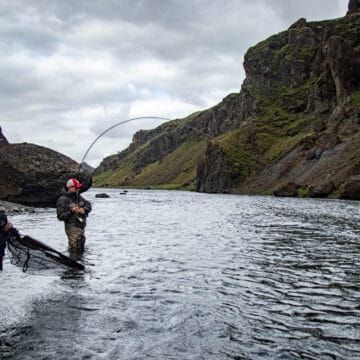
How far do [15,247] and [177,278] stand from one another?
4.85 metres

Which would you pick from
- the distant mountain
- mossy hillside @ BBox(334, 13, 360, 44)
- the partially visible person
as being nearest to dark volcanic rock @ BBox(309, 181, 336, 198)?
the distant mountain

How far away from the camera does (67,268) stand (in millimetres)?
11391

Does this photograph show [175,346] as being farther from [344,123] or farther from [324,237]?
[344,123]

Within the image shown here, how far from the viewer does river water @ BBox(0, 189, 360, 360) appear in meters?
7.25

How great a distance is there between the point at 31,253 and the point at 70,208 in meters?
4.88

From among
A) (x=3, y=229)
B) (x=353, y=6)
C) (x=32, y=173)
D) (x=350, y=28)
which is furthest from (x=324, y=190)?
(x=353, y=6)

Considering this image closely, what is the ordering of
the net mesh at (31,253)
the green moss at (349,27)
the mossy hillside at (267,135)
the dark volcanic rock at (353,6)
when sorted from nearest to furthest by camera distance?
the net mesh at (31,253), the mossy hillside at (267,135), the green moss at (349,27), the dark volcanic rock at (353,6)

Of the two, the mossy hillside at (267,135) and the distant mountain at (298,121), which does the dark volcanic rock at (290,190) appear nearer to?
the distant mountain at (298,121)

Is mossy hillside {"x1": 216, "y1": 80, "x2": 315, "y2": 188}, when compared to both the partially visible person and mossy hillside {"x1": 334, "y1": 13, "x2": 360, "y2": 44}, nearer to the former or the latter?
mossy hillside {"x1": 334, "y1": 13, "x2": 360, "y2": 44}

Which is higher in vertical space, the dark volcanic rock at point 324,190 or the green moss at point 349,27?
the green moss at point 349,27

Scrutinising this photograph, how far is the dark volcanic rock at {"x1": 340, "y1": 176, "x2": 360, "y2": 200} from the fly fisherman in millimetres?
51203

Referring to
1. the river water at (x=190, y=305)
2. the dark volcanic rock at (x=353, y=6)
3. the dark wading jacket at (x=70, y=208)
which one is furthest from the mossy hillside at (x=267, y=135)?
the dark wading jacket at (x=70, y=208)

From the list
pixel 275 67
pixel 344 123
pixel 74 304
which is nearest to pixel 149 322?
pixel 74 304

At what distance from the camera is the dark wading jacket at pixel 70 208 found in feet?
49.0
